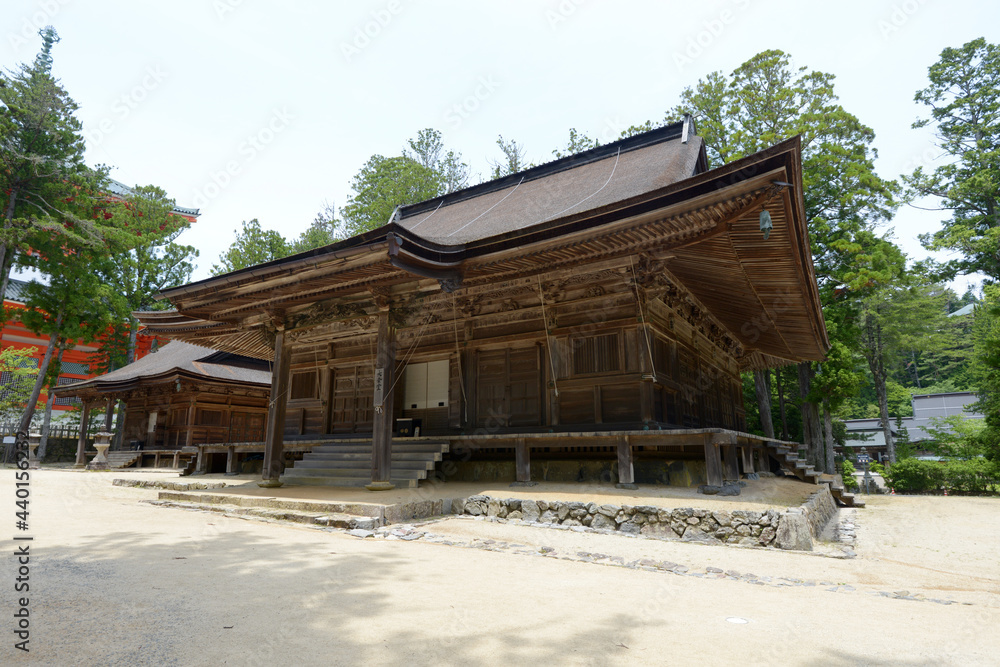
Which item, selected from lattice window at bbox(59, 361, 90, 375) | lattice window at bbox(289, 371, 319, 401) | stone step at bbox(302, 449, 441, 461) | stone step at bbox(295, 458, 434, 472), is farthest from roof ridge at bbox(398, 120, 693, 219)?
lattice window at bbox(59, 361, 90, 375)

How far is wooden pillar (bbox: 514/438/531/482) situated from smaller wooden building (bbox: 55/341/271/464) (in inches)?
681

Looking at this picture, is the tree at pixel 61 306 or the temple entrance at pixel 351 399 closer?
the temple entrance at pixel 351 399

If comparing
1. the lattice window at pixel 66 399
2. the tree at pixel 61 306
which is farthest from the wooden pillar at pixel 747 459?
the lattice window at pixel 66 399

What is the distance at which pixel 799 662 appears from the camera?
8.52 feet

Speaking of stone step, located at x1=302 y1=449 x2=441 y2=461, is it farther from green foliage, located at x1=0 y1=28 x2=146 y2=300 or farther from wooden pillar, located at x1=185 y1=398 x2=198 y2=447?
green foliage, located at x1=0 y1=28 x2=146 y2=300

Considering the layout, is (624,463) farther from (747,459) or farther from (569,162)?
(569,162)

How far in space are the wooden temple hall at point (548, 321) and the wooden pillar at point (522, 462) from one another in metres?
0.03

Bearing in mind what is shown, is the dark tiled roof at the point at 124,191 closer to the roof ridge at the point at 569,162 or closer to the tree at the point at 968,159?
the roof ridge at the point at 569,162

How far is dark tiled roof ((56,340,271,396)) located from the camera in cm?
2186

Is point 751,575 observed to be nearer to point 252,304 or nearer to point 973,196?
point 252,304

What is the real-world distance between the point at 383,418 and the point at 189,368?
1657 centimetres

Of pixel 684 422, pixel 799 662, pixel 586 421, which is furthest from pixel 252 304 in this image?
pixel 799 662

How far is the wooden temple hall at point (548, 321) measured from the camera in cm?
791

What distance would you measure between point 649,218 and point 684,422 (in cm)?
522
